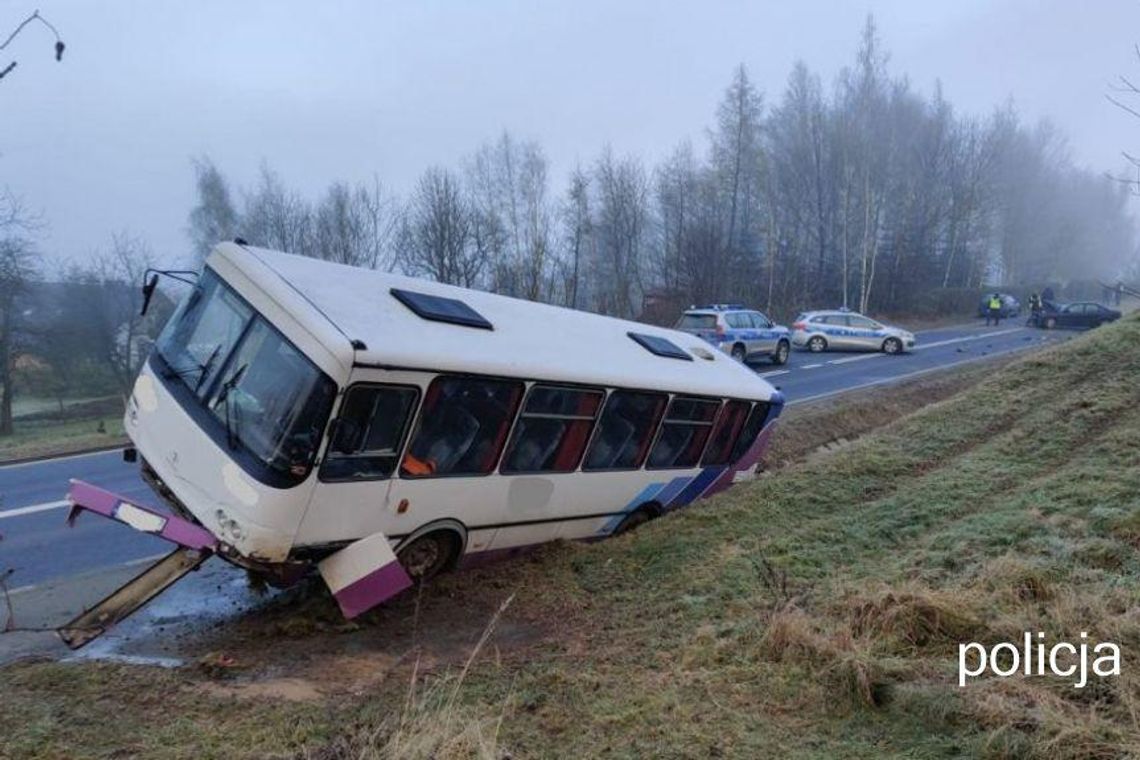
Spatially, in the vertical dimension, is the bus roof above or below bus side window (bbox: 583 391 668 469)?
above

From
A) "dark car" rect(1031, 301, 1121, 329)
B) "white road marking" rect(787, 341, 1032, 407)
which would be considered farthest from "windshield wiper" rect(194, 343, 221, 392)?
"dark car" rect(1031, 301, 1121, 329)

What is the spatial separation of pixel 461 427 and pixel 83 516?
21.3 ft

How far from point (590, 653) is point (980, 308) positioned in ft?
177

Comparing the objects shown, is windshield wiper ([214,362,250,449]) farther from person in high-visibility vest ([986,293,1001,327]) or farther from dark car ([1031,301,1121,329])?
person in high-visibility vest ([986,293,1001,327])

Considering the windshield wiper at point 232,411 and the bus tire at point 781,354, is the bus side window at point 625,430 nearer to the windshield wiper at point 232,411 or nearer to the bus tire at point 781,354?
the windshield wiper at point 232,411

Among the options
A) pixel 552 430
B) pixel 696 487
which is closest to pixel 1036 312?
pixel 696 487

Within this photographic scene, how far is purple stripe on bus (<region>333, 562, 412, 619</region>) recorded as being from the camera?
6.46 meters

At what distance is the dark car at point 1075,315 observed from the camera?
137ft

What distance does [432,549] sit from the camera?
7.61 meters

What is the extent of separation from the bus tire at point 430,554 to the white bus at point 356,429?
18mm

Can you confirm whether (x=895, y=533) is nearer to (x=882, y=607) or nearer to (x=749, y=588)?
(x=749, y=588)

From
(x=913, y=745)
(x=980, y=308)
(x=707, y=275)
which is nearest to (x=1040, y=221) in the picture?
(x=980, y=308)

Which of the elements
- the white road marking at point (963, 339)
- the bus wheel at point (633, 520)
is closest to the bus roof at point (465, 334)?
the bus wheel at point (633, 520)

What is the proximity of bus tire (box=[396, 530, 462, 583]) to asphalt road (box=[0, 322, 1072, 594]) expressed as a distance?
373cm
